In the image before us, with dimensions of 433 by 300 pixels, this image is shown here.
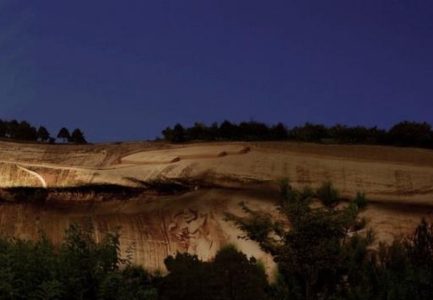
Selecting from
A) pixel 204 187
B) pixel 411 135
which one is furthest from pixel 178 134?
pixel 411 135

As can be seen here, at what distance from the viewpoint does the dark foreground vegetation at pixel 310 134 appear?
14367 millimetres

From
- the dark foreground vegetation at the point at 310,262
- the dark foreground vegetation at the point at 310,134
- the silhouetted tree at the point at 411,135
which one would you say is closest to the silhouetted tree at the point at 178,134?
the dark foreground vegetation at the point at 310,134

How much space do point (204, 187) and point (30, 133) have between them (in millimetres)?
4419

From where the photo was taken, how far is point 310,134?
575 inches

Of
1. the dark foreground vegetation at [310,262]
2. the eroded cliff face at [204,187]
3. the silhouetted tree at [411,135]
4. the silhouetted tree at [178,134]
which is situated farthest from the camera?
the silhouetted tree at [178,134]

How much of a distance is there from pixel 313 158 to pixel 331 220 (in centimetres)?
224

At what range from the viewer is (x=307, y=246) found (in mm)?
11664

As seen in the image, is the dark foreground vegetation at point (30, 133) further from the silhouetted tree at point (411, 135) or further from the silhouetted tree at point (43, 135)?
the silhouetted tree at point (411, 135)

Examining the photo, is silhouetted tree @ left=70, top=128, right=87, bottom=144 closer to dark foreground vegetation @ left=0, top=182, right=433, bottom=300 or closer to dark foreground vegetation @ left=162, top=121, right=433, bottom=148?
dark foreground vegetation @ left=162, top=121, right=433, bottom=148

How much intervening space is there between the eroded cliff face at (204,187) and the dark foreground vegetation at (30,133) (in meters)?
1.01

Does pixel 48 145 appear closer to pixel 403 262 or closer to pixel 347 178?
pixel 347 178

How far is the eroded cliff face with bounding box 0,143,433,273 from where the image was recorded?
44.4 ft

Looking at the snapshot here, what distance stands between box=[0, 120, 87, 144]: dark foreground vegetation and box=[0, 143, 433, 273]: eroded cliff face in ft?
3.31

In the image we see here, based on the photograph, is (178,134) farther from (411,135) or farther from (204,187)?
(411,135)
